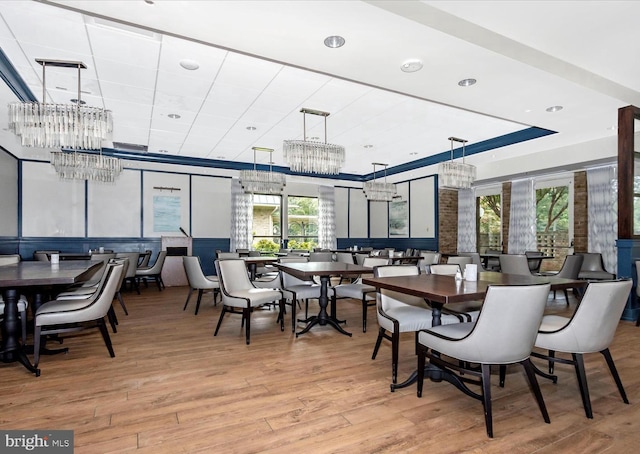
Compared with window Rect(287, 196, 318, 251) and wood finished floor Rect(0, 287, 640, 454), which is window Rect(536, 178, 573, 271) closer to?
wood finished floor Rect(0, 287, 640, 454)

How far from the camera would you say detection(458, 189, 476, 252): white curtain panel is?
924 cm

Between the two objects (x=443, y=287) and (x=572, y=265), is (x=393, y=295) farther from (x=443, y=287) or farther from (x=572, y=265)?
(x=572, y=265)

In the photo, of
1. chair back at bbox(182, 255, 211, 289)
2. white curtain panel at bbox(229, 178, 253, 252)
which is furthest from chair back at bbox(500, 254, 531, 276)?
white curtain panel at bbox(229, 178, 253, 252)

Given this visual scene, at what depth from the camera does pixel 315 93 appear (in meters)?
4.91

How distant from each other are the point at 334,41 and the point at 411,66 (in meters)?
0.94

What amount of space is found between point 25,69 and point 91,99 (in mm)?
923

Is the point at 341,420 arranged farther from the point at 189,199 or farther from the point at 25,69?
the point at 189,199

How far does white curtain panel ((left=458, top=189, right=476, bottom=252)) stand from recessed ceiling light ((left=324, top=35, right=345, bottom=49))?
277 inches

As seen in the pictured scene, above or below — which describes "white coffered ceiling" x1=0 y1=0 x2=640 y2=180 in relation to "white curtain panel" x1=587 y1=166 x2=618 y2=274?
above

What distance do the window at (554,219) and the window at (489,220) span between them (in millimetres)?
1005

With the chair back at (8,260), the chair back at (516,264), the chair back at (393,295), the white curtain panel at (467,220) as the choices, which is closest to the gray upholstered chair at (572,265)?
the chair back at (516,264)

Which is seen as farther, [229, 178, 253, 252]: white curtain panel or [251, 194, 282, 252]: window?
[251, 194, 282, 252]: window

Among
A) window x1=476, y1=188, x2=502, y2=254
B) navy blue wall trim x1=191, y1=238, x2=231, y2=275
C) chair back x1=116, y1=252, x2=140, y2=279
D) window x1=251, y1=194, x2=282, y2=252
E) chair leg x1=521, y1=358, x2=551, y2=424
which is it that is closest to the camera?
chair leg x1=521, y1=358, x2=551, y2=424

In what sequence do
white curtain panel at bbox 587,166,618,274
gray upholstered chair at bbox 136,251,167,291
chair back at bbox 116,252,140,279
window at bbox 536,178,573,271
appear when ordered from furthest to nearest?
window at bbox 536,178,573,271, gray upholstered chair at bbox 136,251,167,291, white curtain panel at bbox 587,166,618,274, chair back at bbox 116,252,140,279
